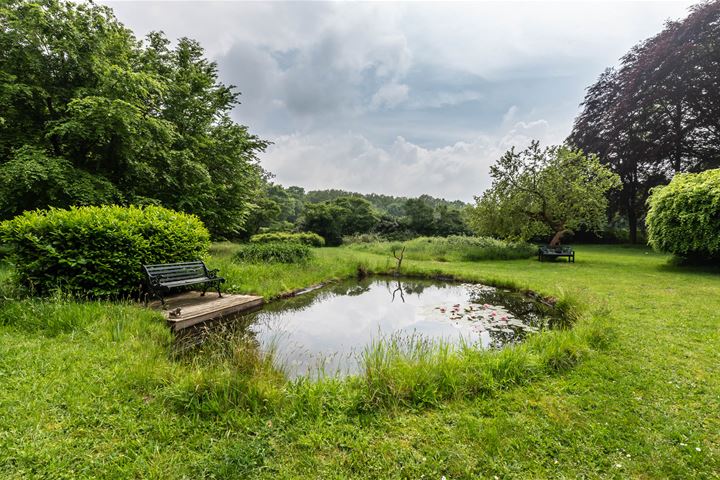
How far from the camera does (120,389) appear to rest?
301 centimetres

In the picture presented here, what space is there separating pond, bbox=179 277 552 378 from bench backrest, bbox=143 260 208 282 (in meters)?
1.58

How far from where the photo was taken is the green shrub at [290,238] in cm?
2170

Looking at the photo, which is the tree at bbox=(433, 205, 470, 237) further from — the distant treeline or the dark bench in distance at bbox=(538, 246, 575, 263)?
the dark bench in distance at bbox=(538, 246, 575, 263)

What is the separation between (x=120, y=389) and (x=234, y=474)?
1713mm

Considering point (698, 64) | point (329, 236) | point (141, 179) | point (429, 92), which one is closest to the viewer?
point (141, 179)

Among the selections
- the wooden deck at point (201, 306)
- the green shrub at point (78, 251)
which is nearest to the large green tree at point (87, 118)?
the green shrub at point (78, 251)

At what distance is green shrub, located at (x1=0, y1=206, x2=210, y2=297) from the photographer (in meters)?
5.48

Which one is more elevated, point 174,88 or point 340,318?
point 174,88

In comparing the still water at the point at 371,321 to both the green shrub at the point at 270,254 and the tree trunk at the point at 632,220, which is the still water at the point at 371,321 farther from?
the tree trunk at the point at 632,220

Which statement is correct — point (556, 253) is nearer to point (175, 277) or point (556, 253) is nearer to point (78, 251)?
point (175, 277)

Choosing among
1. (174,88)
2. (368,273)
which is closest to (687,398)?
(368,273)

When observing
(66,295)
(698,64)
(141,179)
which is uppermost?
(698,64)

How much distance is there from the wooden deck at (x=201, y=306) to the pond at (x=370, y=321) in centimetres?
31

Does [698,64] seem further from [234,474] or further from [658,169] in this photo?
[234,474]
